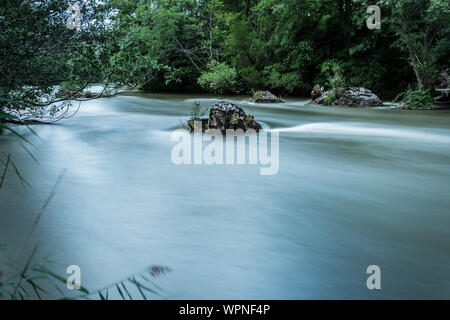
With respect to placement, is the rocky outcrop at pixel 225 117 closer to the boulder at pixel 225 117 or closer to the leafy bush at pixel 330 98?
the boulder at pixel 225 117

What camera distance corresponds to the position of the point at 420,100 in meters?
13.4

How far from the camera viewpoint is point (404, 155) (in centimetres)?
623

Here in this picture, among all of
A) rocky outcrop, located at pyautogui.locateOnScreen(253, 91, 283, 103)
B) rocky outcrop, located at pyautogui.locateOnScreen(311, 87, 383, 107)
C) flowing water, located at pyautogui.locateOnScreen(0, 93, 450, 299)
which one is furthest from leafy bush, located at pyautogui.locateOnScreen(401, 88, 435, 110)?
flowing water, located at pyautogui.locateOnScreen(0, 93, 450, 299)

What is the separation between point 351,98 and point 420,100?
2.57 meters

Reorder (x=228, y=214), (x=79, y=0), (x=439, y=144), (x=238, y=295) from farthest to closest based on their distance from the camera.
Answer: (x=439, y=144) < (x=79, y=0) < (x=228, y=214) < (x=238, y=295)

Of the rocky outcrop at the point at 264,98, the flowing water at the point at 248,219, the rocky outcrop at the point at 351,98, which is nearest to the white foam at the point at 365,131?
the flowing water at the point at 248,219

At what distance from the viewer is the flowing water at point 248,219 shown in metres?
2.40

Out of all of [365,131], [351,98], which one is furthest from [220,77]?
[365,131]

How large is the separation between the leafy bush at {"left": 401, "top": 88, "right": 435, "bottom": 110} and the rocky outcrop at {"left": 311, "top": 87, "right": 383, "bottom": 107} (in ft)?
3.90

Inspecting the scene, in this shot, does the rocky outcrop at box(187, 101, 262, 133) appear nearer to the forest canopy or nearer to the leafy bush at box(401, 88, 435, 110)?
the forest canopy

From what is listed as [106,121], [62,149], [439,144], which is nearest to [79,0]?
[62,149]

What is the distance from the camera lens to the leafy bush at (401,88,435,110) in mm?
13367
